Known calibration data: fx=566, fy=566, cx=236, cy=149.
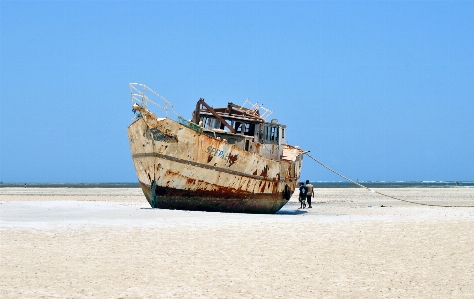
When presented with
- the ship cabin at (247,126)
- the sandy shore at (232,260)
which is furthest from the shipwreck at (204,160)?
the sandy shore at (232,260)

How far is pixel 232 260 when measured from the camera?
9.50 metres

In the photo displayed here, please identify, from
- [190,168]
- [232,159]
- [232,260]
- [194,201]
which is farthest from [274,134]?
[232,260]

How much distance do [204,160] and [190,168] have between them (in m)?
0.56

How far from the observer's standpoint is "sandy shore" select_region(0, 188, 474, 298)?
759cm

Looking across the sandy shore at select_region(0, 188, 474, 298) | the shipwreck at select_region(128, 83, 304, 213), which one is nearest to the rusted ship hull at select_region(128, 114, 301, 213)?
the shipwreck at select_region(128, 83, 304, 213)

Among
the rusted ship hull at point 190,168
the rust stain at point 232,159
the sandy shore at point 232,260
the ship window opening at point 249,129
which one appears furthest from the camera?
the ship window opening at point 249,129

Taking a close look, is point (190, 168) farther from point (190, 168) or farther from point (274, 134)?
point (274, 134)

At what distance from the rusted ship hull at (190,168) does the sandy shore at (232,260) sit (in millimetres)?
5328

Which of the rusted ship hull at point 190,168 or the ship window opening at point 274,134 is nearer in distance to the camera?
the rusted ship hull at point 190,168

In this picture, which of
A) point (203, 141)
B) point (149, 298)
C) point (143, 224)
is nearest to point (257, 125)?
point (203, 141)

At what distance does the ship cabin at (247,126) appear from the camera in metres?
22.2

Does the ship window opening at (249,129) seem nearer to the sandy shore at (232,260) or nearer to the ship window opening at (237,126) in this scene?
the ship window opening at (237,126)

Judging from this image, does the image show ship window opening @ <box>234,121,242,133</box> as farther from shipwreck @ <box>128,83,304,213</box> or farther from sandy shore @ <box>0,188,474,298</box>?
sandy shore @ <box>0,188,474,298</box>

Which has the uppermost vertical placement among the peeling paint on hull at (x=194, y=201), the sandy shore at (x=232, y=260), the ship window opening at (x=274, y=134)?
the ship window opening at (x=274, y=134)
